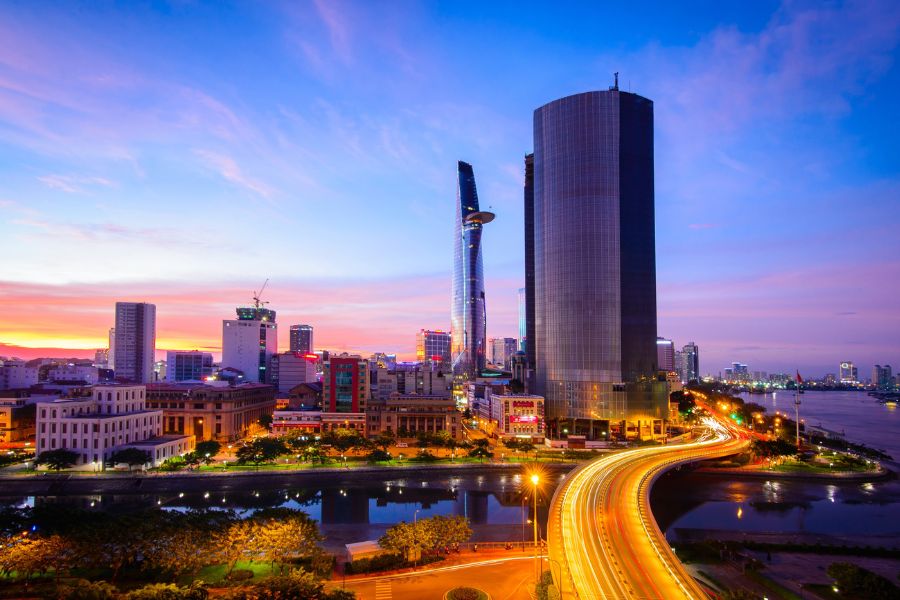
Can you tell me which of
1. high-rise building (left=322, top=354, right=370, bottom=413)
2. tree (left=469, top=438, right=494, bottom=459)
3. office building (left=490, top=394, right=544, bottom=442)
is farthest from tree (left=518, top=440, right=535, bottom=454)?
high-rise building (left=322, top=354, right=370, bottom=413)

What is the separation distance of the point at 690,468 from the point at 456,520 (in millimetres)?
56614

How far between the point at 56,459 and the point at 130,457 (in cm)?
961

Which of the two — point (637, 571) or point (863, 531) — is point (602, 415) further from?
point (637, 571)

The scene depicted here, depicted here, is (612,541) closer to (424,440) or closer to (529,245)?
(424,440)

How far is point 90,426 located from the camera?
82.0 meters

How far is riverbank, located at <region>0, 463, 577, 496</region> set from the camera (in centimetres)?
7406

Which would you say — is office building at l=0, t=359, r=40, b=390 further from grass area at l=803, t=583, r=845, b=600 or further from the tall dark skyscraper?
grass area at l=803, t=583, r=845, b=600

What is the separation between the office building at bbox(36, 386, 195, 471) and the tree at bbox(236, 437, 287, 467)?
12820 mm

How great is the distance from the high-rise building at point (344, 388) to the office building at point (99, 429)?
31.0m

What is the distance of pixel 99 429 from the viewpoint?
82000 millimetres

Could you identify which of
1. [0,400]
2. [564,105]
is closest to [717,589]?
[564,105]

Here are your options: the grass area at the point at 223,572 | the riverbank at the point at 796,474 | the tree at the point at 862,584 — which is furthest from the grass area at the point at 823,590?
the riverbank at the point at 796,474

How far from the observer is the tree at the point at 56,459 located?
77.1m

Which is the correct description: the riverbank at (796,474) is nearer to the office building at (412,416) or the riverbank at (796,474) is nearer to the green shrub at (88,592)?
the office building at (412,416)
